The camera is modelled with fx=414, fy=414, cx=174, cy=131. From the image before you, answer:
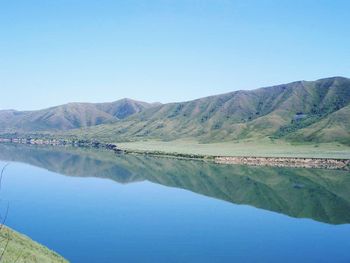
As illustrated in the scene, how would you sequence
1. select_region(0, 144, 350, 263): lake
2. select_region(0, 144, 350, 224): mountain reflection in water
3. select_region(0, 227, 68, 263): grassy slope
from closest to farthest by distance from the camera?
select_region(0, 227, 68, 263): grassy slope
select_region(0, 144, 350, 263): lake
select_region(0, 144, 350, 224): mountain reflection in water

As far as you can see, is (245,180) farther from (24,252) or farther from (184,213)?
(24,252)

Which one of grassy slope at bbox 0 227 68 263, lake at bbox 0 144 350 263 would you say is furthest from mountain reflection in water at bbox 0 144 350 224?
grassy slope at bbox 0 227 68 263

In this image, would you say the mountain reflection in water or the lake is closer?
the lake

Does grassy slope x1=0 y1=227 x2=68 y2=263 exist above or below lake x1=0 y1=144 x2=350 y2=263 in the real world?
above

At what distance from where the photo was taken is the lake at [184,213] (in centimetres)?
4950

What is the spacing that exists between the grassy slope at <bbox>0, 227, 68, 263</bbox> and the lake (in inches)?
267

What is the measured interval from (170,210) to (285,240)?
24561mm

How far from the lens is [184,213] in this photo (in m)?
72.8

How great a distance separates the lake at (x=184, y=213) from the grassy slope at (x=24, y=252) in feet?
22.3

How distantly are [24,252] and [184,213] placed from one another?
137 feet

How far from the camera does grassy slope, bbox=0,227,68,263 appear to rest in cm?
3039

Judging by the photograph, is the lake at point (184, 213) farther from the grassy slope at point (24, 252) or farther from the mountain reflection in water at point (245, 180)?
the grassy slope at point (24, 252)

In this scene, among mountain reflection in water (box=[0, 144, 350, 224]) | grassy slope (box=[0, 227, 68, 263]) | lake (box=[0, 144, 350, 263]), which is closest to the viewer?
grassy slope (box=[0, 227, 68, 263])

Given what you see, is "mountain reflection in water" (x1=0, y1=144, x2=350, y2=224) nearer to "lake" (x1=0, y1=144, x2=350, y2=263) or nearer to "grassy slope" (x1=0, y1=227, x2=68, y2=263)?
"lake" (x1=0, y1=144, x2=350, y2=263)
